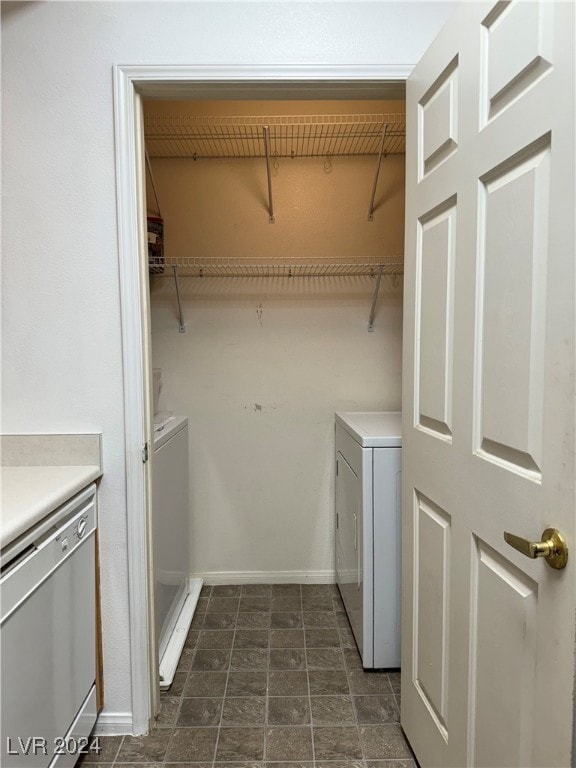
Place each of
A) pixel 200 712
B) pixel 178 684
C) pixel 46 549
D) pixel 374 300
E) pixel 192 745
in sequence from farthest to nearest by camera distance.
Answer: pixel 374 300
pixel 178 684
pixel 200 712
pixel 192 745
pixel 46 549

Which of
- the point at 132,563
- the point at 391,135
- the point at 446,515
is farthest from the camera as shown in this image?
the point at 391,135

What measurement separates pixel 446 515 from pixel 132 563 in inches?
39.8

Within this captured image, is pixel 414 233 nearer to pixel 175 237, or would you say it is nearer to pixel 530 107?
pixel 530 107

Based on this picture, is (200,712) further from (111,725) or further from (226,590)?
(226,590)

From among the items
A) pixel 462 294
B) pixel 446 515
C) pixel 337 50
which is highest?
pixel 337 50

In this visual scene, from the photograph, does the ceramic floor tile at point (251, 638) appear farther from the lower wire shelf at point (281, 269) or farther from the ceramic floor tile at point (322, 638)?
Answer: the lower wire shelf at point (281, 269)

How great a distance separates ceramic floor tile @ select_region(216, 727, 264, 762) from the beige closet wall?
103cm

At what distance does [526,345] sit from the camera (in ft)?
2.63

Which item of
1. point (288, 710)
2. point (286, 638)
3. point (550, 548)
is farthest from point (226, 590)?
point (550, 548)

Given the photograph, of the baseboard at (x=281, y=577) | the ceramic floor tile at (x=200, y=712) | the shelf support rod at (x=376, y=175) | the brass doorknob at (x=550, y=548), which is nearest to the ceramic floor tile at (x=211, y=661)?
the ceramic floor tile at (x=200, y=712)

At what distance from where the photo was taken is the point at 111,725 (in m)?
1.48

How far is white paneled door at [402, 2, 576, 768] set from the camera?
0.72 meters

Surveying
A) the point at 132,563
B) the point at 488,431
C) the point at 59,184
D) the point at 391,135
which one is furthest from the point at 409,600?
the point at 391,135
